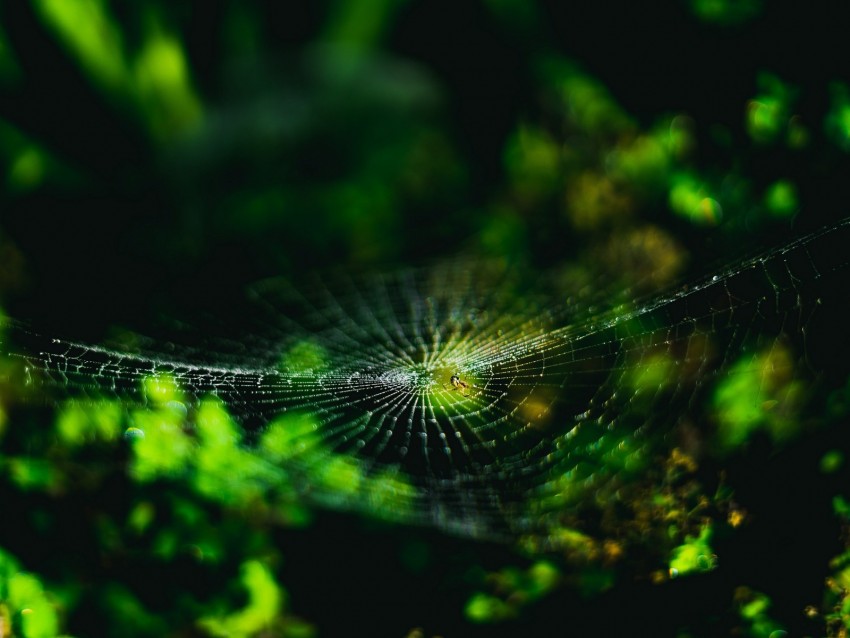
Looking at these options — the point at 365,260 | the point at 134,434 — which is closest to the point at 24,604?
the point at 134,434

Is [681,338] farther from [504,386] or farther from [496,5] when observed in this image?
[496,5]

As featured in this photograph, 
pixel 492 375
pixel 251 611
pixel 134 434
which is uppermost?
pixel 492 375

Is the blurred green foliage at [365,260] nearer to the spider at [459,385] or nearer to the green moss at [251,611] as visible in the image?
the green moss at [251,611]

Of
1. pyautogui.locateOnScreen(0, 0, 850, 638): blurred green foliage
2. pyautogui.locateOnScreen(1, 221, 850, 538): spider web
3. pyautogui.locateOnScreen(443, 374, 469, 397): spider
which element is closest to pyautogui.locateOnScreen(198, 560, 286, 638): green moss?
pyautogui.locateOnScreen(0, 0, 850, 638): blurred green foliage

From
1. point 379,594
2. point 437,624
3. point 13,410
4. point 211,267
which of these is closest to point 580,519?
point 437,624

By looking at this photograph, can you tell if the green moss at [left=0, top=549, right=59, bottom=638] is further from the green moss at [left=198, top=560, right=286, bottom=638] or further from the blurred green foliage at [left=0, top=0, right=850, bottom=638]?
the green moss at [left=198, top=560, right=286, bottom=638]

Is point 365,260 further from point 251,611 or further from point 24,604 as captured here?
point 24,604

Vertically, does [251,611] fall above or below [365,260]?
below
